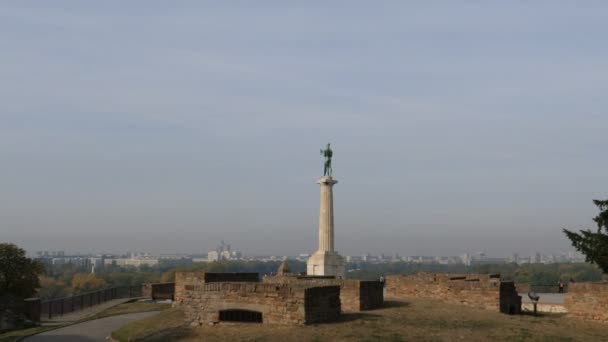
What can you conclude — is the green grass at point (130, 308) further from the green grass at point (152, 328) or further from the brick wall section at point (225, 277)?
the green grass at point (152, 328)

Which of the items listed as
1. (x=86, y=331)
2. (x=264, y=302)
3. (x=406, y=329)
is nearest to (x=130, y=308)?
(x=86, y=331)

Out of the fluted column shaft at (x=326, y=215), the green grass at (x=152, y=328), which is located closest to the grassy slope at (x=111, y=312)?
the green grass at (x=152, y=328)

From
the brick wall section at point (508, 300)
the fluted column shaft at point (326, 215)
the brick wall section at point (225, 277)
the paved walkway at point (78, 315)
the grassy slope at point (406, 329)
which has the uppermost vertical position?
the fluted column shaft at point (326, 215)

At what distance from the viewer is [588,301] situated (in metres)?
23.6

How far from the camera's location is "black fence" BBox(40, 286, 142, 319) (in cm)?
3155

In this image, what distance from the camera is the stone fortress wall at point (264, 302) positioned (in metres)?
19.2

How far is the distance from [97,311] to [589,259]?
23.1m

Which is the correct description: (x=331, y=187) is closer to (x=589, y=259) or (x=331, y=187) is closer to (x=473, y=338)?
(x=589, y=259)

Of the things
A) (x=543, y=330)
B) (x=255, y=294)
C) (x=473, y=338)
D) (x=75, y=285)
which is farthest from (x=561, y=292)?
(x=75, y=285)

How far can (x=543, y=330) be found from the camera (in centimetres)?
2019

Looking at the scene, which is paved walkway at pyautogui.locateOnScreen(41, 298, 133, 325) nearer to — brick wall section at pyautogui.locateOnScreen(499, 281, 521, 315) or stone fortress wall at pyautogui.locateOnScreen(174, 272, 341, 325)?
stone fortress wall at pyautogui.locateOnScreen(174, 272, 341, 325)

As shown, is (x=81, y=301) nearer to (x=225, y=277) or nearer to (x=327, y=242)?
(x=225, y=277)

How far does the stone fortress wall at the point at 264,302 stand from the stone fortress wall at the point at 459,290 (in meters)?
6.58

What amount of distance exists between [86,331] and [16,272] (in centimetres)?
1081
